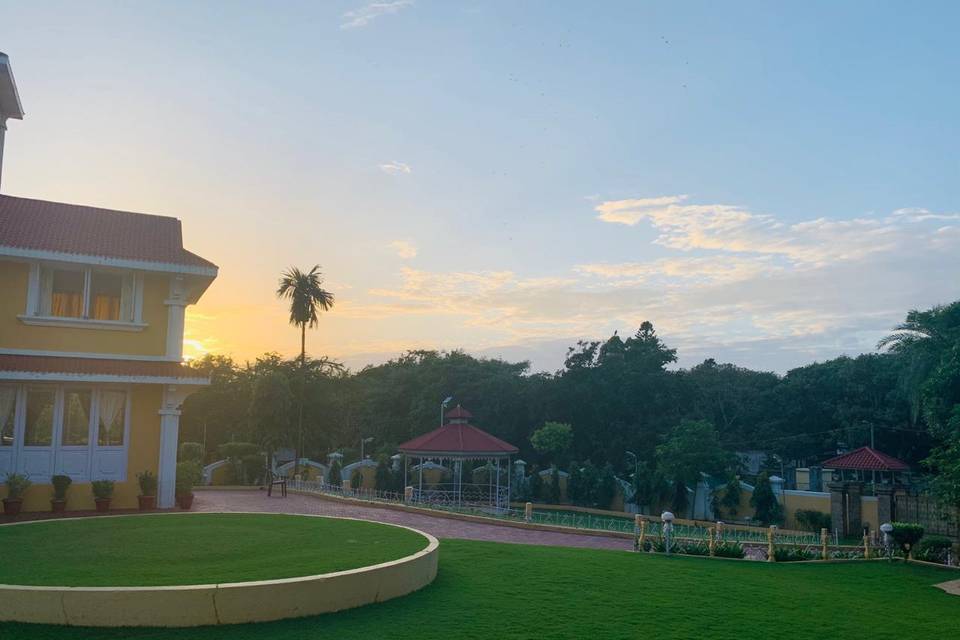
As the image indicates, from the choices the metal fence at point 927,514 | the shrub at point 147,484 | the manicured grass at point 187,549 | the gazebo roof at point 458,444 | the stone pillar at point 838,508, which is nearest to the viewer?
the manicured grass at point 187,549

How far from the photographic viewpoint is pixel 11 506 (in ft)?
51.9

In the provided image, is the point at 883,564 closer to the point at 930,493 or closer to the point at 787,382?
the point at 930,493

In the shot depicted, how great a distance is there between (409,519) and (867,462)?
1587 cm

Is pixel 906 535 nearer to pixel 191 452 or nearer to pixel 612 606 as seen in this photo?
pixel 612 606

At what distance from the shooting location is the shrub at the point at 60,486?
53.9ft

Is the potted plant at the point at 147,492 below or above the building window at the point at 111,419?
below

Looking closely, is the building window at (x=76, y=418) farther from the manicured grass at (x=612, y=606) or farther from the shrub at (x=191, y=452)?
the shrub at (x=191, y=452)

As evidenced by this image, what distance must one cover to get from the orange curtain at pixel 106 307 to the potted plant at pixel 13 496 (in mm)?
3870

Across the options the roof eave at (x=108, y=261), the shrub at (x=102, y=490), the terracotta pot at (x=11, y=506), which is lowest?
the terracotta pot at (x=11, y=506)

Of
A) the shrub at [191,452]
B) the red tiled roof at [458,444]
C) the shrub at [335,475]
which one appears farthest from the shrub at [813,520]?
the shrub at [191,452]

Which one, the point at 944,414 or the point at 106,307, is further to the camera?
the point at 944,414

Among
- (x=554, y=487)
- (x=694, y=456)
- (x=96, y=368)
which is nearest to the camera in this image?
(x=96, y=368)

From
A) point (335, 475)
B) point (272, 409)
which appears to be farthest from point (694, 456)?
point (272, 409)

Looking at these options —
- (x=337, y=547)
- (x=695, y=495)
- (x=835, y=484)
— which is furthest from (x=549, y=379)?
(x=337, y=547)
